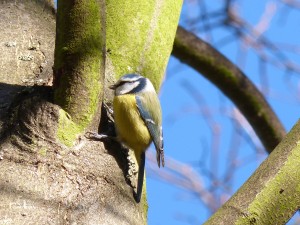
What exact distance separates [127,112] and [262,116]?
97 cm

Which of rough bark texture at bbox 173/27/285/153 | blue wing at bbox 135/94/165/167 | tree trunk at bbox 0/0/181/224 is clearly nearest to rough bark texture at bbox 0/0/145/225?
tree trunk at bbox 0/0/181/224

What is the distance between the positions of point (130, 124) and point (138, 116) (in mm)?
114

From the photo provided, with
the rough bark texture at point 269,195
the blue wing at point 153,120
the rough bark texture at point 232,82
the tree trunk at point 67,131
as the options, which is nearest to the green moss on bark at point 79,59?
the tree trunk at point 67,131

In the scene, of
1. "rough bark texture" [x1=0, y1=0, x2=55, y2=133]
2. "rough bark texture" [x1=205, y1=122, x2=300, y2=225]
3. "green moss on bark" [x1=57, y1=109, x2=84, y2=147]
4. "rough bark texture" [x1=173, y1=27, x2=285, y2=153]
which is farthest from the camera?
"rough bark texture" [x1=173, y1=27, x2=285, y2=153]

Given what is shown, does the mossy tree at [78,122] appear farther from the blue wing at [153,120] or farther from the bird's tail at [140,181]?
the blue wing at [153,120]

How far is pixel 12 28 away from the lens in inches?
73.4

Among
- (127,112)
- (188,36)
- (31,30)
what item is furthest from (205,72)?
(31,30)

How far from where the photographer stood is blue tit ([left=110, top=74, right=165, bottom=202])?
5.92ft

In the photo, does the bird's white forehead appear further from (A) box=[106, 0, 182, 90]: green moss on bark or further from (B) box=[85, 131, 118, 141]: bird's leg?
(B) box=[85, 131, 118, 141]: bird's leg

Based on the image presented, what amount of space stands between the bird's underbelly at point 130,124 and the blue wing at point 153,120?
0.6 inches

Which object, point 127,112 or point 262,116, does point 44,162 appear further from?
point 262,116

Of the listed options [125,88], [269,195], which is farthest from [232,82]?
[269,195]

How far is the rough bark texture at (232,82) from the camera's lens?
111 inches

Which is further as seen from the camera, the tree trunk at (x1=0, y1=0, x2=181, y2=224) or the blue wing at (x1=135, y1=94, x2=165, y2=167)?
the blue wing at (x1=135, y1=94, x2=165, y2=167)
